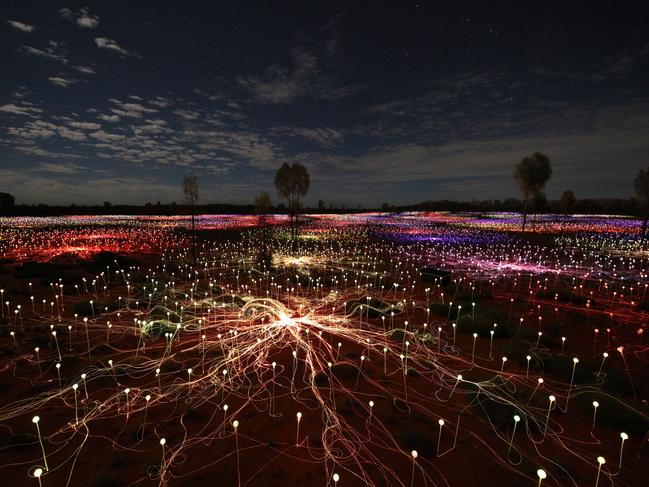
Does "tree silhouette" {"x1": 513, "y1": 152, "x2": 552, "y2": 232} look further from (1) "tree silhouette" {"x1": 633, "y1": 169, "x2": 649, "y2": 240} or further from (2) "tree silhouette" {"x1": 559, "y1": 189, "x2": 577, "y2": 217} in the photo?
(2) "tree silhouette" {"x1": 559, "y1": 189, "x2": 577, "y2": 217}

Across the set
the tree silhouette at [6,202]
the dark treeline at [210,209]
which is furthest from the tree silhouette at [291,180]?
the tree silhouette at [6,202]

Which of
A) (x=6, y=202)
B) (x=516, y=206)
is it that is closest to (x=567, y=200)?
(x=516, y=206)

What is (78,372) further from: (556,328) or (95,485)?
(556,328)

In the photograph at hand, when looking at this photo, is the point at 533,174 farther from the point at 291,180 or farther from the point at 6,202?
the point at 6,202

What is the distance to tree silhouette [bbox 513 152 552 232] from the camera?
3494 centimetres

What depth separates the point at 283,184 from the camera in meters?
28.4

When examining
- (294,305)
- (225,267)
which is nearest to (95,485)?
(294,305)

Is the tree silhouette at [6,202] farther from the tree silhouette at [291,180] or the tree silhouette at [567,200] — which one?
the tree silhouette at [567,200]

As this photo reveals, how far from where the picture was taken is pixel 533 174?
35188 mm

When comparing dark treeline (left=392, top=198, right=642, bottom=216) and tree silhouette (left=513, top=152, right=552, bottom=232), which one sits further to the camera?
dark treeline (left=392, top=198, right=642, bottom=216)

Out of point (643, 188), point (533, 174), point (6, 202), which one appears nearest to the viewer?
point (643, 188)

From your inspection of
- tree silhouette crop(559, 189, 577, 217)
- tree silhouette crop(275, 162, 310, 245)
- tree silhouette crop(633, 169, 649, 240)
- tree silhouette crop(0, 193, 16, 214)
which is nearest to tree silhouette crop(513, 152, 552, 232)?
tree silhouette crop(633, 169, 649, 240)

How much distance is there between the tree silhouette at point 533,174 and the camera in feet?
115

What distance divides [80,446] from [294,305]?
7.02m
